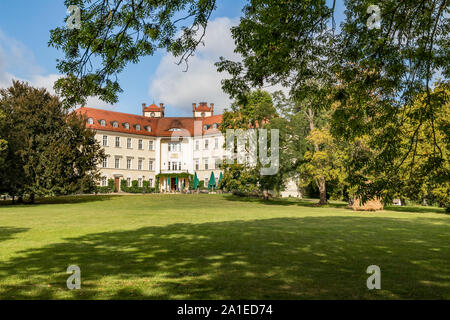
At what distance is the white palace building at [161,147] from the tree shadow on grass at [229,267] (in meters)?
61.7

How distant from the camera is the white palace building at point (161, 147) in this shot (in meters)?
72.5

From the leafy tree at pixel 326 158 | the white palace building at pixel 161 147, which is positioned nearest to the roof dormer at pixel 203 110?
the white palace building at pixel 161 147

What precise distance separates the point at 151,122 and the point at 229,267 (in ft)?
245

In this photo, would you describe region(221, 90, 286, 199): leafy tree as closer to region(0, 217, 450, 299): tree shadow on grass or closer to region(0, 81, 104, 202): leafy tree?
region(0, 81, 104, 202): leafy tree

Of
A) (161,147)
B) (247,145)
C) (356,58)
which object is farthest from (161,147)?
(356,58)

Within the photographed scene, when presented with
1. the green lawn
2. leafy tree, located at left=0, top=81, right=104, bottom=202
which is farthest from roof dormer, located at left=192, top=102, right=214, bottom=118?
the green lawn

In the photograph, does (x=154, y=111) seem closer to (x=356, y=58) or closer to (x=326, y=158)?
(x=326, y=158)

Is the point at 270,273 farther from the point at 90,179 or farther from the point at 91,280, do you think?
the point at 90,179

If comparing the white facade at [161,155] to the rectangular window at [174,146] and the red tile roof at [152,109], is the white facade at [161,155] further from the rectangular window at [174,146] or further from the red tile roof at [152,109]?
the red tile roof at [152,109]

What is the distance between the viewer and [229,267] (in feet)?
25.6

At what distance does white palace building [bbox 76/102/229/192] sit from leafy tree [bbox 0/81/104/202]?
3057 centimetres
